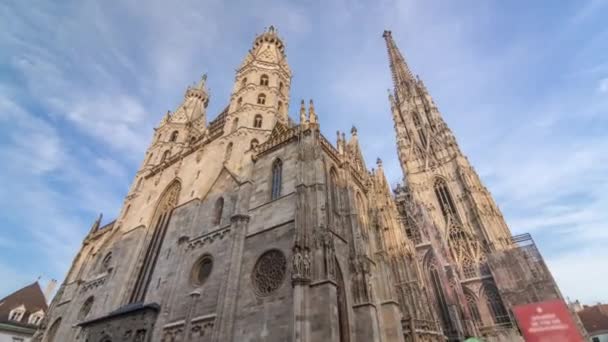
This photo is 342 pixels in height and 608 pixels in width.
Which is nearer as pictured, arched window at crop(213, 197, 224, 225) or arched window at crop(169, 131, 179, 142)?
arched window at crop(213, 197, 224, 225)

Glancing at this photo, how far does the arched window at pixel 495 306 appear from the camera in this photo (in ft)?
78.7

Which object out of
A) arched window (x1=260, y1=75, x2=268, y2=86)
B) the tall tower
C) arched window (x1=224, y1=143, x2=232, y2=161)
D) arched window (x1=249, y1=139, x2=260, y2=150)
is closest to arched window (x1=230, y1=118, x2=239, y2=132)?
arched window (x1=224, y1=143, x2=232, y2=161)

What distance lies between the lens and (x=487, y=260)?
25.9 meters

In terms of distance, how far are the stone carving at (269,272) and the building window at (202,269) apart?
10.4 ft

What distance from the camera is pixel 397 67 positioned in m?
57.2

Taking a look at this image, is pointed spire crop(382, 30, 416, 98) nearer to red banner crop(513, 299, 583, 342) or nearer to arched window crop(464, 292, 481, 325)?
arched window crop(464, 292, 481, 325)

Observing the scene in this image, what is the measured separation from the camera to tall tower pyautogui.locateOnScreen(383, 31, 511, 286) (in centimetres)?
2838

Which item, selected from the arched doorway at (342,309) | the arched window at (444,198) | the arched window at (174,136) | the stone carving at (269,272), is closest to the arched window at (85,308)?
the stone carving at (269,272)

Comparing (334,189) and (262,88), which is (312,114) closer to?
(334,189)

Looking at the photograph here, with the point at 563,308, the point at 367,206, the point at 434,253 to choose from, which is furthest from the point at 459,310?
the point at 563,308

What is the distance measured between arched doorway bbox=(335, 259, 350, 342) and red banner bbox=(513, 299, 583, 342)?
670cm

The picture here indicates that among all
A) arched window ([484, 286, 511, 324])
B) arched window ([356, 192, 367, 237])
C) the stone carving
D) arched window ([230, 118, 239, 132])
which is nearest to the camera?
the stone carving

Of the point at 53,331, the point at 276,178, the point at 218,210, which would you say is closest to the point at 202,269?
the point at 218,210

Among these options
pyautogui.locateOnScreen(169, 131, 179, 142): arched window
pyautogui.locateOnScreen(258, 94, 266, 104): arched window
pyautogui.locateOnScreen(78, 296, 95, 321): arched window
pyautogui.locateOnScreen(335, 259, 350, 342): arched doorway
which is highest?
pyautogui.locateOnScreen(169, 131, 179, 142): arched window
